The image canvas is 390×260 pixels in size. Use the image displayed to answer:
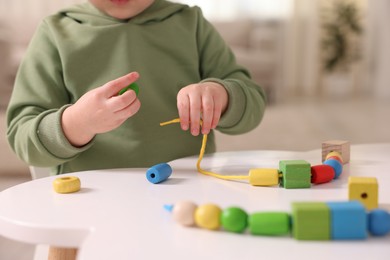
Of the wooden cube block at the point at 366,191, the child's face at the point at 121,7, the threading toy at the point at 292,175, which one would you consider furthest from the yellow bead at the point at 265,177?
the child's face at the point at 121,7

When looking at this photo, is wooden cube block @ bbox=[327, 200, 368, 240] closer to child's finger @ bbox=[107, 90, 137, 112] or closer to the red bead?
the red bead

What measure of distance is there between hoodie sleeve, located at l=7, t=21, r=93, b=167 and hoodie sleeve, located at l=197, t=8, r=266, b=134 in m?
0.22

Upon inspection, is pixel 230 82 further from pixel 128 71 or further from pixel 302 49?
pixel 302 49

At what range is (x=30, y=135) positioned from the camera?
81 cm

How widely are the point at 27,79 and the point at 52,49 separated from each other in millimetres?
65

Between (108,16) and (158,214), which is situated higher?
(108,16)

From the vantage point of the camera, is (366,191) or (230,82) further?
(230,82)

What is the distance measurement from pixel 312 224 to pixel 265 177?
0.17 m

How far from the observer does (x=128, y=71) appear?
3.17ft

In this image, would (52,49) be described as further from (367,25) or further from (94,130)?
(367,25)

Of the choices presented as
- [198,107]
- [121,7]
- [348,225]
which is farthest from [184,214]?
[121,7]

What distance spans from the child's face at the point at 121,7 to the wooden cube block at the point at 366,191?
0.55 meters

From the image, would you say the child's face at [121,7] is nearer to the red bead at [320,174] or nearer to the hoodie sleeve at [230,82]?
the hoodie sleeve at [230,82]

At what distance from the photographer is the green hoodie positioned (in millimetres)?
900
